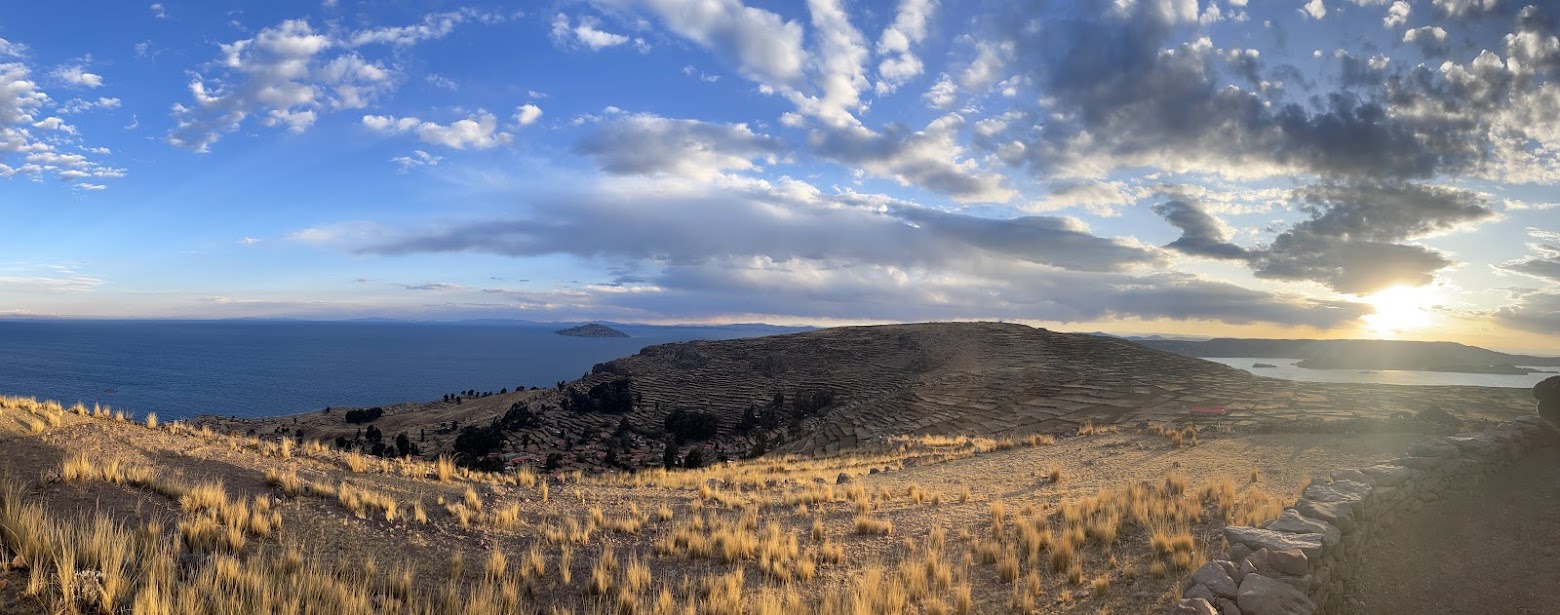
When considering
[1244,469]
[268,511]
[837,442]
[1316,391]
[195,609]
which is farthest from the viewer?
[837,442]

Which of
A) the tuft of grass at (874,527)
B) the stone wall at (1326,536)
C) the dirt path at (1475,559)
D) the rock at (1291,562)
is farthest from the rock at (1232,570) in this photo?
the tuft of grass at (874,527)

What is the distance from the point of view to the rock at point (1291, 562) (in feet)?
22.6

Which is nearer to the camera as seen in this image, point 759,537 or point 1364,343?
point 759,537

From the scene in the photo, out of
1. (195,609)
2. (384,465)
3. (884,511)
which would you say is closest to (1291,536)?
(884,511)

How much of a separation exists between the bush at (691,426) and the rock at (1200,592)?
4117 centimetres

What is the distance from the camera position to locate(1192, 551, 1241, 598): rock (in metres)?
6.52

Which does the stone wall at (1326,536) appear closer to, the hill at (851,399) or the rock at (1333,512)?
the rock at (1333,512)

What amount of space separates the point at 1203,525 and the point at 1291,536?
85.5 inches

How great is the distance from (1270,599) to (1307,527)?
2.35m

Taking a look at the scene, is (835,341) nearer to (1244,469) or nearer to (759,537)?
(1244,469)

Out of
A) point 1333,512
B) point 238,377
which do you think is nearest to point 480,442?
point 1333,512

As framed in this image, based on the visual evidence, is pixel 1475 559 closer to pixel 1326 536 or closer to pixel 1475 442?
pixel 1326 536

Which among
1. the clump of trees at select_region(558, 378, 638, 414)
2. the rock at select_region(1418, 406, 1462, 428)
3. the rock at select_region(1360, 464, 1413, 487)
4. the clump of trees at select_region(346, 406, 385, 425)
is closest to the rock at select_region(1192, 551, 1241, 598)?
the rock at select_region(1360, 464, 1413, 487)

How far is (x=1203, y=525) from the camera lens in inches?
382
